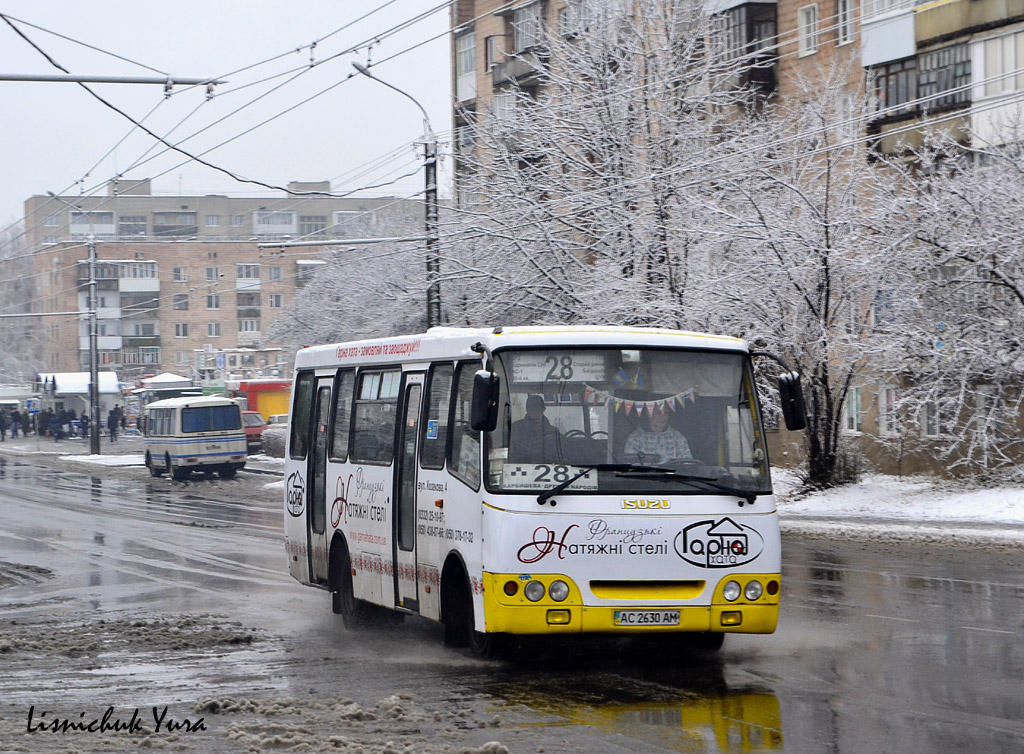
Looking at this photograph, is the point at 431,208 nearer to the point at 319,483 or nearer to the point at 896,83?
the point at 896,83

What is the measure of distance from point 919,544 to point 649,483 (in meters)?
12.7

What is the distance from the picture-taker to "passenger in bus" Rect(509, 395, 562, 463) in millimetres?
10406

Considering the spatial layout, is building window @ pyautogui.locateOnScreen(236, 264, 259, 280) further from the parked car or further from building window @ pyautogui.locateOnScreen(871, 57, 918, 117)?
building window @ pyautogui.locateOnScreen(871, 57, 918, 117)

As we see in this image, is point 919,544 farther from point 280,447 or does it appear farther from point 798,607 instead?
point 280,447

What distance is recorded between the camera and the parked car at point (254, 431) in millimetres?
63750

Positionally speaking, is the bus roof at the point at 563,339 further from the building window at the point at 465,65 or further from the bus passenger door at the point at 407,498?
the building window at the point at 465,65

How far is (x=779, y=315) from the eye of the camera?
94.7ft

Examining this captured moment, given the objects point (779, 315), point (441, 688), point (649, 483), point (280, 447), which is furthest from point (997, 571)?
point (280, 447)

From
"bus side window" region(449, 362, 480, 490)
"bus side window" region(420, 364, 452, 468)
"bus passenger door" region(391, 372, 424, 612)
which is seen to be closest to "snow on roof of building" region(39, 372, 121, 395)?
"bus passenger door" region(391, 372, 424, 612)

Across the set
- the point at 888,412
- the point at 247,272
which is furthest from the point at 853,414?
the point at 247,272

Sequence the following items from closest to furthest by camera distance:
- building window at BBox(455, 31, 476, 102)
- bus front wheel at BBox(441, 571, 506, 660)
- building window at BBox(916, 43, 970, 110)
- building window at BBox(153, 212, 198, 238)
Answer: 1. bus front wheel at BBox(441, 571, 506, 660)
2. building window at BBox(916, 43, 970, 110)
3. building window at BBox(455, 31, 476, 102)
4. building window at BBox(153, 212, 198, 238)

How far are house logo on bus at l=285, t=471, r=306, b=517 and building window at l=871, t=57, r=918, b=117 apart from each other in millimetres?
25746

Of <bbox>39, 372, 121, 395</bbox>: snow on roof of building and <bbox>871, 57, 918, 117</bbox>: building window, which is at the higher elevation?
<bbox>871, 57, 918, 117</bbox>: building window

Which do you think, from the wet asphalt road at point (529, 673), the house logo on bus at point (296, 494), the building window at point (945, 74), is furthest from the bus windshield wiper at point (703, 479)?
the building window at point (945, 74)
